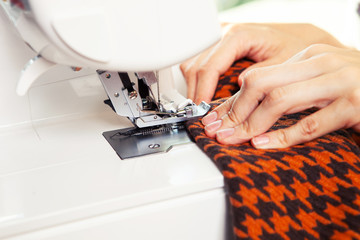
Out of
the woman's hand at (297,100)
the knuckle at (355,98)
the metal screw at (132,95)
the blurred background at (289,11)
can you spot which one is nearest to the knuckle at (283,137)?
the woman's hand at (297,100)

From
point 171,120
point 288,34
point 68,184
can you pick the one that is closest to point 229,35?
point 288,34

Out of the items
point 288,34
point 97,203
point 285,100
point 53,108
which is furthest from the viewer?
point 288,34

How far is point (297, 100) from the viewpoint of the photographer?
669 millimetres

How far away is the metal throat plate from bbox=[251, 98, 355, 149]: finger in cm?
13

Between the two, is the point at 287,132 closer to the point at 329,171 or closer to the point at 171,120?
the point at 329,171

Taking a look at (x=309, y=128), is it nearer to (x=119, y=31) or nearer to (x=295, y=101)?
(x=295, y=101)

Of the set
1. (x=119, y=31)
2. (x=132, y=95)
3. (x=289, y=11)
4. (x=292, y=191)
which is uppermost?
(x=119, y=31)

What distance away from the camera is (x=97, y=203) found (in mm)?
559

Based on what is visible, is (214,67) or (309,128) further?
(214,67)

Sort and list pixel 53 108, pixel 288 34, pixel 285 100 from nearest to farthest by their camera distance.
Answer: pixel 285 100
pixel 53 108
pixel 288 34

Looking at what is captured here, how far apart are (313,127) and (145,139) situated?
10.7 inches

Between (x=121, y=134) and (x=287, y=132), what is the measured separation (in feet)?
0.92

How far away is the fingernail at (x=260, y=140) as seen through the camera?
672 millimetres

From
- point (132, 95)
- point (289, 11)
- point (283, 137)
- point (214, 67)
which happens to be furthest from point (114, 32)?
point (289, 11)
